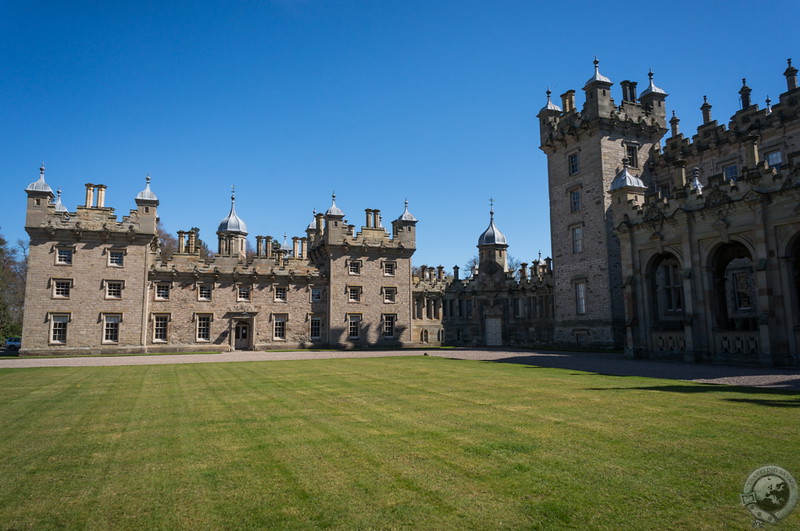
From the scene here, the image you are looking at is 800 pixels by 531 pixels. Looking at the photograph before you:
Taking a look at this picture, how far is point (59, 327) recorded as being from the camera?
35.7m

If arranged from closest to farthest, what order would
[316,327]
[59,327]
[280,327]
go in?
[59,327] → [280,327] → [316,327]

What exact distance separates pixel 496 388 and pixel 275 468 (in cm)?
766

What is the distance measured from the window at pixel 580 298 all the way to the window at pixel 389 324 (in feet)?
53.2

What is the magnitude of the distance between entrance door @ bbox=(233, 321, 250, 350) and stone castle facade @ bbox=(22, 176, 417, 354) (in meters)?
0.08

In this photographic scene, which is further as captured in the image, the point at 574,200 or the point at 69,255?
the point at 69,255

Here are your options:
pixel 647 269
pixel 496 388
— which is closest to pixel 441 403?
pixel 496 388

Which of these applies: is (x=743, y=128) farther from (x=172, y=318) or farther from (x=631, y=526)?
(x=172, y=318)

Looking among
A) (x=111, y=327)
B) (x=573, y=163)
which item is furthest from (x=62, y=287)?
(x=573, y=163)

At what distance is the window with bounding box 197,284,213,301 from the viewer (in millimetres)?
39875

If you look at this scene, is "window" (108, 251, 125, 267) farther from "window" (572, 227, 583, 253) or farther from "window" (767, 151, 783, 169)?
"window" (767, 151, 783, 169)

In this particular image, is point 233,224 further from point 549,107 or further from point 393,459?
point 393,459

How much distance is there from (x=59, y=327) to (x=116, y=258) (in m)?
5.92

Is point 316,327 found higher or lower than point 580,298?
lower

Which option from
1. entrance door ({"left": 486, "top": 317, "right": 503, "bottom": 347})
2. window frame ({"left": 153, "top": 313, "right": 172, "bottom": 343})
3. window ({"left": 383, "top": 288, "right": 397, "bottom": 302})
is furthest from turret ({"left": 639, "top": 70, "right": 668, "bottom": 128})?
window frame ({"left": 153, "top": 313, "right": 172, "bottom": 343})
